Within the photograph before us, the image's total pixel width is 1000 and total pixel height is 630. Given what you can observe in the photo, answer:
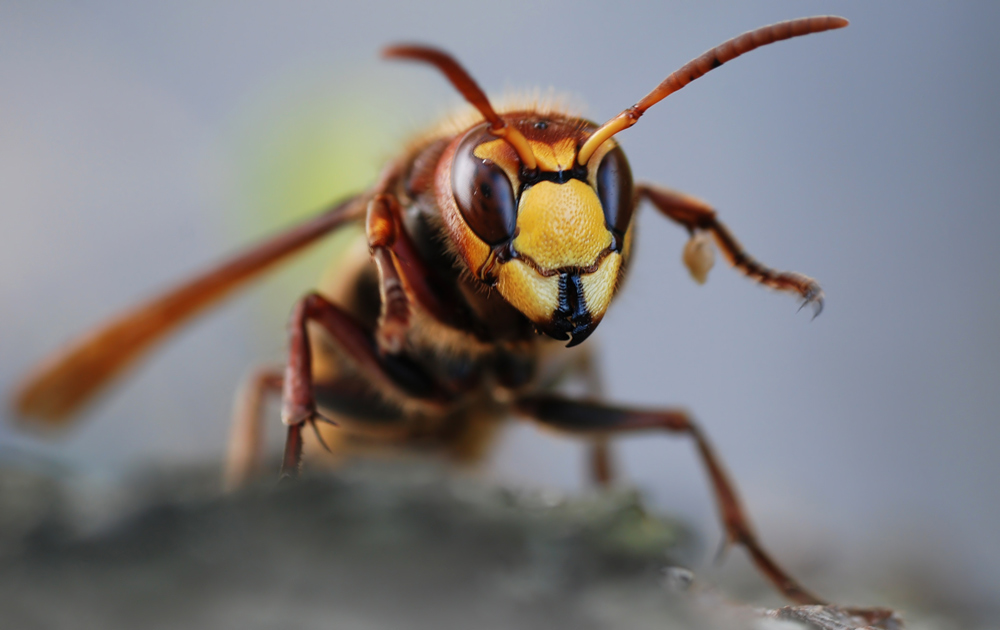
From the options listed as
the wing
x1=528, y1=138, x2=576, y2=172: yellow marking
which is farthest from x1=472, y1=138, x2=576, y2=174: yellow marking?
the wing

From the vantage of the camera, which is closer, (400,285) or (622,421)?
(400,285)

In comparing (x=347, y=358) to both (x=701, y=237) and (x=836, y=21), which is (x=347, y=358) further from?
(x=836, y=21)

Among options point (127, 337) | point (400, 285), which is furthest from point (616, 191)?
point (127, 337)

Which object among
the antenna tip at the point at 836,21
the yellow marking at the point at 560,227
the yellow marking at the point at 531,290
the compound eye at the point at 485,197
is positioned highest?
the antenna tip at the point at 836,21

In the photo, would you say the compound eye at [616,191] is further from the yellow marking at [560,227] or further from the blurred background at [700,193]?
the blurred background at [700,193]

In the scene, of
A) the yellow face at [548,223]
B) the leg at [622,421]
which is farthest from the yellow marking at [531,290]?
the leg at [622,421]

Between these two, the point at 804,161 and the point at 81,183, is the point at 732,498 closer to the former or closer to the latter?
the point at 804,161
